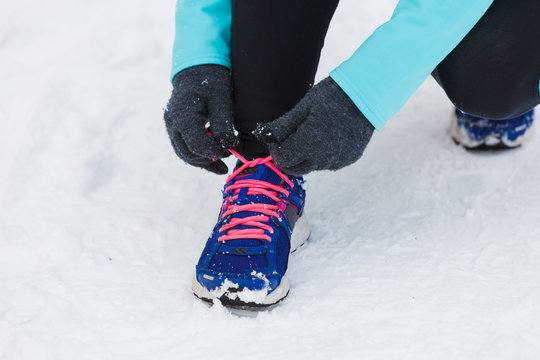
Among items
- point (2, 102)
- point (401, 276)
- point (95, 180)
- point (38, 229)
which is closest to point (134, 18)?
point (2, 102)

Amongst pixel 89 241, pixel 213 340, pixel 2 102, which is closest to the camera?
pixel 213 340

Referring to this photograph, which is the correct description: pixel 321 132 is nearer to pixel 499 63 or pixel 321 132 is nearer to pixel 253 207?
pixel 253 207

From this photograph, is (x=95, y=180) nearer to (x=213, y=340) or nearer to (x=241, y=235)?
(x=241, y=235)

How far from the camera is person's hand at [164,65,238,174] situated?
862mm

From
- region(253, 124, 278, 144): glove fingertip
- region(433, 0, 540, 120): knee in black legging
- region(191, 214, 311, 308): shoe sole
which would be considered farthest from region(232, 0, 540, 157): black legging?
region(191, 214, 311, 308): shoe sole

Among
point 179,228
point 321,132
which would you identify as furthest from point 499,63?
point 179,228

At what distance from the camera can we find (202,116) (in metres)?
0.89

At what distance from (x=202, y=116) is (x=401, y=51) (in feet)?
1.09

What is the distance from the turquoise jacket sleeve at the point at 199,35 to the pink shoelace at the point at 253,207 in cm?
18

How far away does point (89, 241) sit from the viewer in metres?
1.03

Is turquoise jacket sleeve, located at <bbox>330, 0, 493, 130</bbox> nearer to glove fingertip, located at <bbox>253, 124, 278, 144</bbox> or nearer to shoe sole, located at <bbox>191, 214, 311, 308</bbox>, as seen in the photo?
glove fingertip, located at <bbox>253, 124, 278, 144</bbox>

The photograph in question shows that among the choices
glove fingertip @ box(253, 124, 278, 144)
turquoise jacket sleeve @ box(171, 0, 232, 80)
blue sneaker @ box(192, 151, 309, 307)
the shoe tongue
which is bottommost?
blue sneaker @ box(192, 151, 309, 307)

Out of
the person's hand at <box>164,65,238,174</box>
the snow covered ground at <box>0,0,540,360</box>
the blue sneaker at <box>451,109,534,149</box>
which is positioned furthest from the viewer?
the blue sneaker at <box>451,109,534,149</box>

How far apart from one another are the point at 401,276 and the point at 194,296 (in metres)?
0.34
